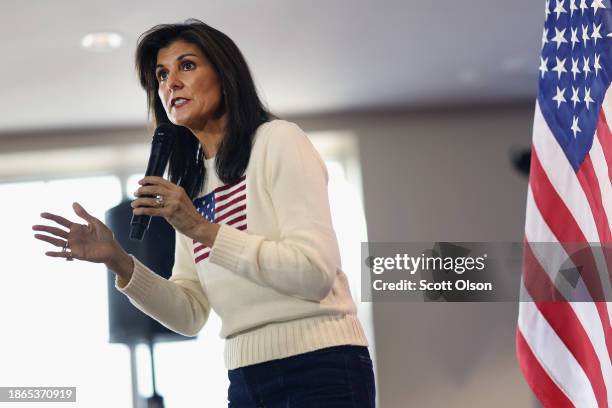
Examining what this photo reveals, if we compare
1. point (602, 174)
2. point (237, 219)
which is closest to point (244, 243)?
point (237, 219)

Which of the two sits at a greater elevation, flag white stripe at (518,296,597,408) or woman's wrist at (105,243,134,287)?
woman's wrist at (105,243,134,287)

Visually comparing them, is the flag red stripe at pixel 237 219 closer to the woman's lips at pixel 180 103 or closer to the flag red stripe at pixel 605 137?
the woman's lips at pixel 180 103

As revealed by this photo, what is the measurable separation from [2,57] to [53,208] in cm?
122

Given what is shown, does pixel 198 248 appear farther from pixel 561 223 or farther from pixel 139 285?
pixel 561 223

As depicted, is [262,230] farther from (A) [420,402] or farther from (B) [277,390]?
(A) [420,402]

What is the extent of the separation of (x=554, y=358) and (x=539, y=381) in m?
0.06

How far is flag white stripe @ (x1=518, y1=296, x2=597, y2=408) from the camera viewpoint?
5.97 feet

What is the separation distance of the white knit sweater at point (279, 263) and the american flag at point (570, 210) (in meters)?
0.53

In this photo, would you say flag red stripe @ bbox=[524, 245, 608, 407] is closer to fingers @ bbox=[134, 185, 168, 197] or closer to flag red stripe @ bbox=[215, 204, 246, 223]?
flag red stripe @ bbox=[215, 204, 246, 223]

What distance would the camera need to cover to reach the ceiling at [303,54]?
3.93m

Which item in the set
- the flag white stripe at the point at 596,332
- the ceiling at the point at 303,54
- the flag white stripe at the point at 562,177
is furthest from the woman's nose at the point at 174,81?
the ceiling at the point at 303,54

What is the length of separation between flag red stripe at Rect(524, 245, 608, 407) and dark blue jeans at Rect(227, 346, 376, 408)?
0.52 meters

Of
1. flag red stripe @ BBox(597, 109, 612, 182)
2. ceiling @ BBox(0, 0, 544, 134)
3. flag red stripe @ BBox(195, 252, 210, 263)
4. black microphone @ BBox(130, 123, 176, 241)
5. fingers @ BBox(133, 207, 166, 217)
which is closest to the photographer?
fingers @ BBox(133, 207, 166, 217)

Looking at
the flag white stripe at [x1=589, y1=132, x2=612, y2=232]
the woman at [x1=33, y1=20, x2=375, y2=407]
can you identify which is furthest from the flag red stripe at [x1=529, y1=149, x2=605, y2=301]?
the woman at [x1=33, y1=20, x2=375, y2=407]
